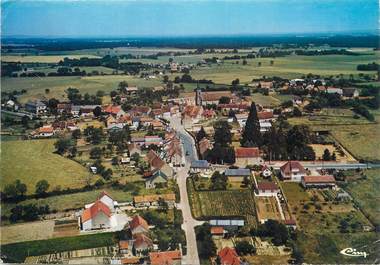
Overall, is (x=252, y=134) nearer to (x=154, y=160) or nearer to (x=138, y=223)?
(x=154, y=160)

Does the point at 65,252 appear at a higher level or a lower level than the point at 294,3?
lower

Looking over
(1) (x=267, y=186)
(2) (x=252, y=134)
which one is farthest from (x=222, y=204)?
(2) (x=252, y=134)

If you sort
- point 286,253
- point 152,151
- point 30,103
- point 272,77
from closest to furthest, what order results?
point 286,253
point 152,151
point 30,103
point 272,77

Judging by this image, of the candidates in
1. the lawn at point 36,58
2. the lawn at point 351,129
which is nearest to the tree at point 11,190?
the lawn at point 36,58

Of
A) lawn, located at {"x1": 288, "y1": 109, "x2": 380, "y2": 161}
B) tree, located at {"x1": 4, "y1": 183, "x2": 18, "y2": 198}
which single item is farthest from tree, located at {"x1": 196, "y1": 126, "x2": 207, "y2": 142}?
tree, located at {"x1": 4, "y1": 183, "x2": 18, "y2": 198}


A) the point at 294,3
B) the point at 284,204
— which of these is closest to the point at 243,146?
the point at 284,204

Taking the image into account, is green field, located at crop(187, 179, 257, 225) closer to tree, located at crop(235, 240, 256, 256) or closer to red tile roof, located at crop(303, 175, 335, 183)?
tree, located at crop(235, 240, 256, 256)

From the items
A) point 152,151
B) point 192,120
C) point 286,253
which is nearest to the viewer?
point 286,253

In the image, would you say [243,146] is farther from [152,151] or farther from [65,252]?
[65,252]
